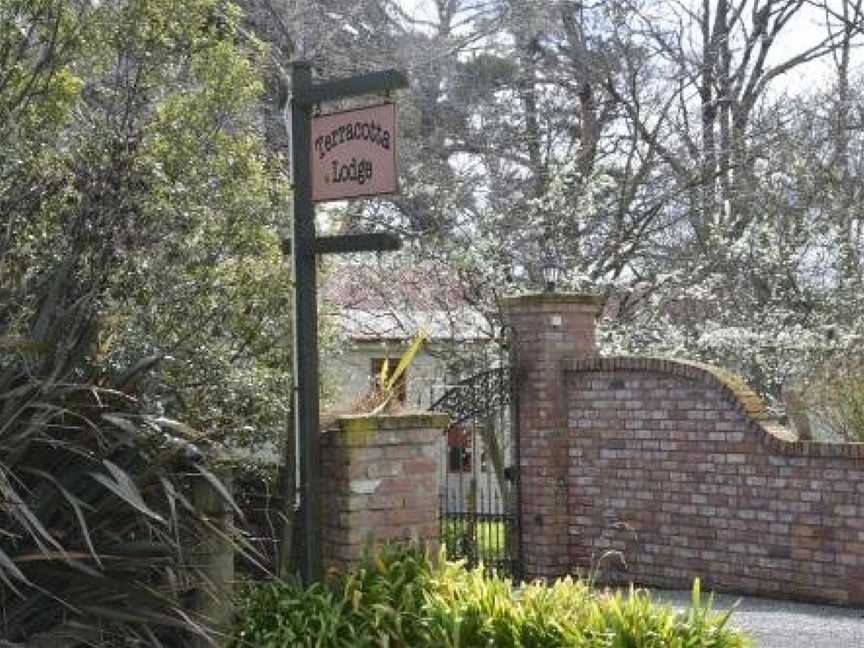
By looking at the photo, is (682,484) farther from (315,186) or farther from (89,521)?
(89,521)

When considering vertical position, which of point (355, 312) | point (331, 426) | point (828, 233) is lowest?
point (331, 426)

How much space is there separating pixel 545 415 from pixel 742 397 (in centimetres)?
165

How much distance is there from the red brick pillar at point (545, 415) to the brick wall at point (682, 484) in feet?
0.04

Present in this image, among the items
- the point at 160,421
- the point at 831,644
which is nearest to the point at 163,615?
the point at 160,421

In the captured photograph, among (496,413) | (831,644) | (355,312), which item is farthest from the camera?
(355,312)

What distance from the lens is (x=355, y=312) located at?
586 inches

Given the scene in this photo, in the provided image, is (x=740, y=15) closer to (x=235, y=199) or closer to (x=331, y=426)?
(x=235, y=199)

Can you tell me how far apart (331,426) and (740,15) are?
15.6m

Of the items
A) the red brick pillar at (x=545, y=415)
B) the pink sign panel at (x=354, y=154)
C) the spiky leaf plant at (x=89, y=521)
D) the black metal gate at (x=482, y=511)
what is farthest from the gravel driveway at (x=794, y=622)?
the spiky leaf plant at (x=89, y=521)

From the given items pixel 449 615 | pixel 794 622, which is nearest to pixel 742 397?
pixel 794 622

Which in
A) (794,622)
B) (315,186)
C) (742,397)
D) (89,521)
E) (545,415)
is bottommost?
(794,622)

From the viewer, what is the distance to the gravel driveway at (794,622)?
7137 millimetres

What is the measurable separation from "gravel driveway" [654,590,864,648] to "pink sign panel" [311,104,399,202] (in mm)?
3058

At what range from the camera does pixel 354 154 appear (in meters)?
5.51
